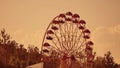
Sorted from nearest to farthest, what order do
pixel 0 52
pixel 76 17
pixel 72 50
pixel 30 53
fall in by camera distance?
pixel 72 50
pixel 76 17
pixel 0 52
pixel 30 53

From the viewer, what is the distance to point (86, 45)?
1390cm

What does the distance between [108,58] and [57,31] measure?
A: 9.02 meters

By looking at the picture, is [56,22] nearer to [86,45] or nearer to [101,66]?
[86,45]

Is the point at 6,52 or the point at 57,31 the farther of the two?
the point at 6,52

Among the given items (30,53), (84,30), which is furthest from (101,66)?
(84,30)

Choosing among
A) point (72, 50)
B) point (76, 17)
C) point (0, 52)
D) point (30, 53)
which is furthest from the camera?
point (30, 53)

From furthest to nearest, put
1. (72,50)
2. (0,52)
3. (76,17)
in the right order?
(0,52), (76,17), (72,50)

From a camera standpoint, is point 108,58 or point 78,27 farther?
point 108,58

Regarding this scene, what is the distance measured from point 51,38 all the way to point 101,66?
403 inches

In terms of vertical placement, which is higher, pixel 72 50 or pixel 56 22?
pixel 56 22

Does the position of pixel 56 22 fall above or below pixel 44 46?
above

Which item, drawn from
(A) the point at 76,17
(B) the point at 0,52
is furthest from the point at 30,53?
(A) the point at 76,17

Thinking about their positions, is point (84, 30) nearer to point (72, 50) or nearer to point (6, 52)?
point (72, 50)

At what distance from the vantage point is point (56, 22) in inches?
547
